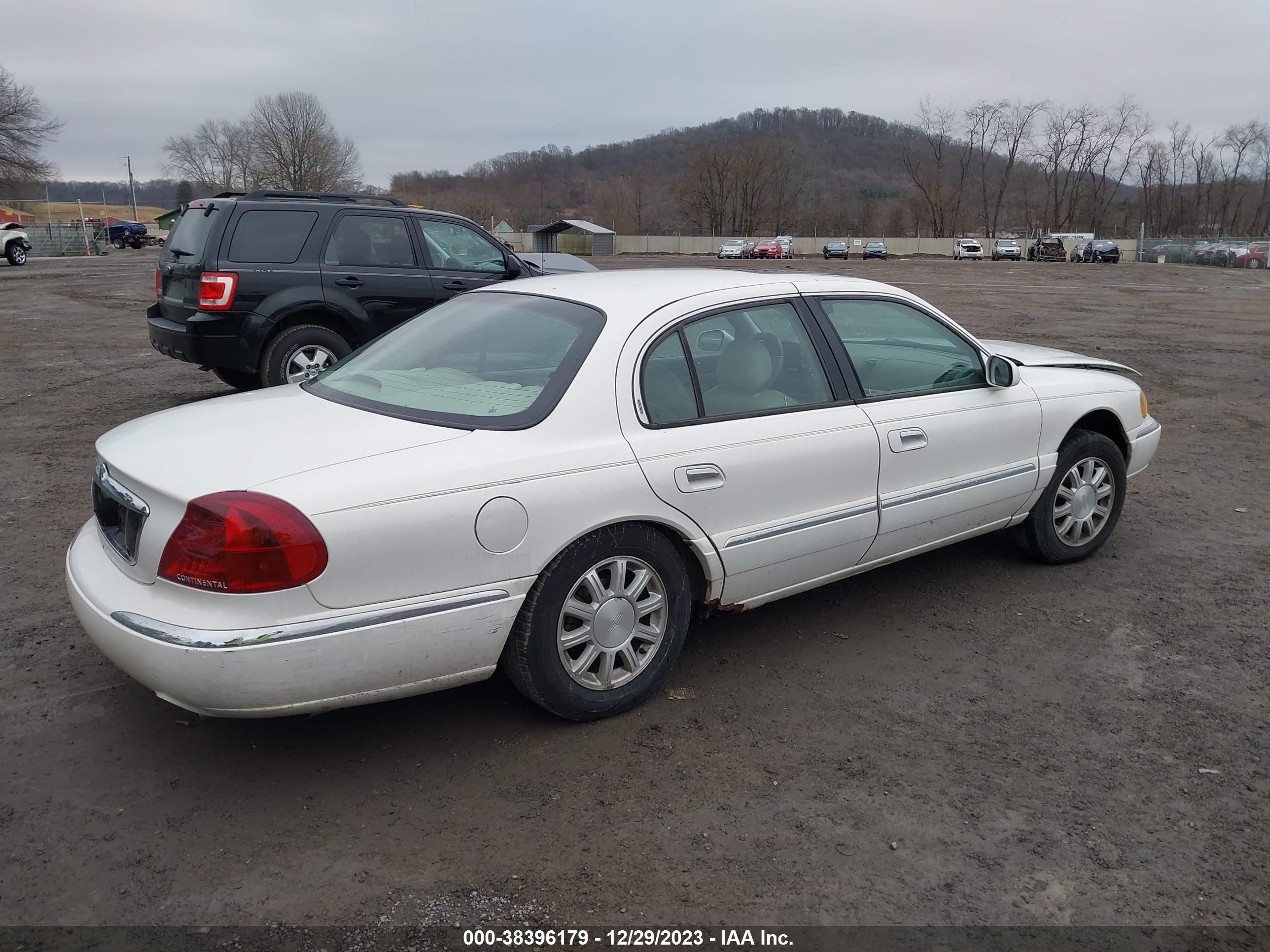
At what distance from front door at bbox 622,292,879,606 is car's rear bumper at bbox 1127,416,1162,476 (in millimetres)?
2087

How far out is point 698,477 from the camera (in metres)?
3.51

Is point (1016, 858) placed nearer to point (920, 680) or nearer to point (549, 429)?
point (920, 680)

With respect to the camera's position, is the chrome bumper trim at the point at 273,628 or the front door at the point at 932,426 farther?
the front door at the point at 932,426

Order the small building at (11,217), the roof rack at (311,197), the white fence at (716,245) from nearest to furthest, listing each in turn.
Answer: the roof rack at (311,197) → the small building at (11,217) → the white fence at (716,245)

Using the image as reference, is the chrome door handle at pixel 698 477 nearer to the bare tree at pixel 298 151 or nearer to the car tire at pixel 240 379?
the car tire at pixel 240 379

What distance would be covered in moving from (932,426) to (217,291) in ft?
19.9

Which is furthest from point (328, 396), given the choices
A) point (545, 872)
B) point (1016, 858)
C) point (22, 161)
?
point (22, 161)

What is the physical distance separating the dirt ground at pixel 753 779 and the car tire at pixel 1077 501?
5.2 inches

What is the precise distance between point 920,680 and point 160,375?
32.4ft

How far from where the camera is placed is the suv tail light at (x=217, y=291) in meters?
7.93

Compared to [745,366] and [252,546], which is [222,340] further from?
[252,546]

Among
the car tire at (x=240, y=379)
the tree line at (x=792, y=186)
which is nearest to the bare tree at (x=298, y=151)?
the tree line at (x=792, y=186)

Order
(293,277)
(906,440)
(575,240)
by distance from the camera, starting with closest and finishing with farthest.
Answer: (906,440) → (293,277) → (575,240)

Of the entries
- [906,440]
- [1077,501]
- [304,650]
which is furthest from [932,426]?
[304,650]
